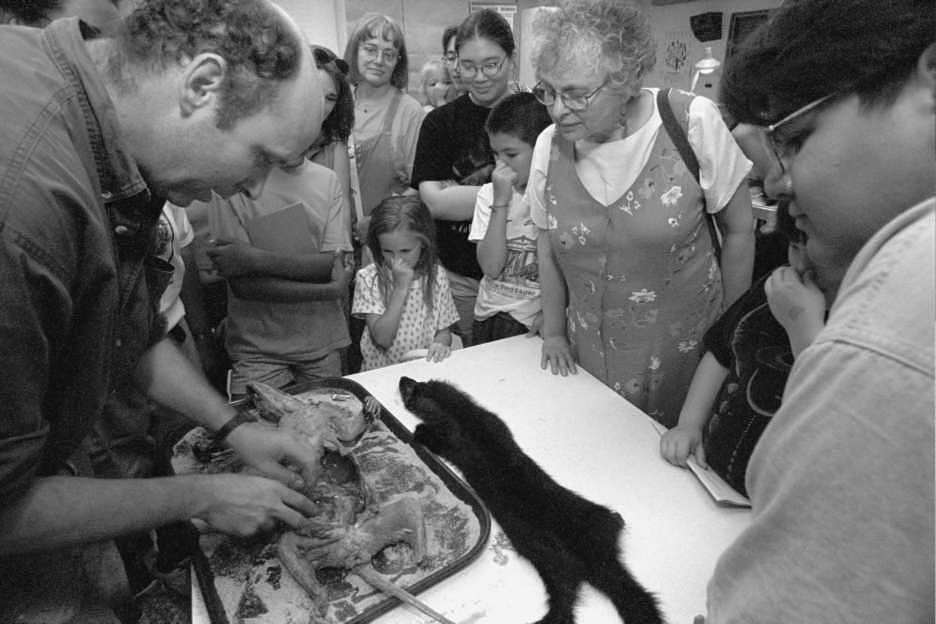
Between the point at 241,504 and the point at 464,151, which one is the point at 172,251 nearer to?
the point at 241,504

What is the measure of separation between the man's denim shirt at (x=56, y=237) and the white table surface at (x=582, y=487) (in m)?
0.49

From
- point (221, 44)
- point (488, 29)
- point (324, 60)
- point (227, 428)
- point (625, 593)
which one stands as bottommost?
point (625, 593)

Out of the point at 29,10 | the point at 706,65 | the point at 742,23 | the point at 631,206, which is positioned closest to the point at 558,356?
the point at 631,206

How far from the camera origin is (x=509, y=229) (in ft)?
7.64

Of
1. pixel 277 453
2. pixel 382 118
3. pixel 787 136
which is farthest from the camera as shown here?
pixel 382 118

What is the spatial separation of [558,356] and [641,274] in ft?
1.28

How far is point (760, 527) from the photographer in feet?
1.72

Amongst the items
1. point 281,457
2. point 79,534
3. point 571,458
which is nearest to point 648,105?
point 571,458

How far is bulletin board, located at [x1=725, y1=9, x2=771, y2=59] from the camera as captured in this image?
3428 mm

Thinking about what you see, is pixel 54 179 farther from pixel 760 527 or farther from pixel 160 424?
pixel 160 424

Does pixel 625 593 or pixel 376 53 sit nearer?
pixel 625 593

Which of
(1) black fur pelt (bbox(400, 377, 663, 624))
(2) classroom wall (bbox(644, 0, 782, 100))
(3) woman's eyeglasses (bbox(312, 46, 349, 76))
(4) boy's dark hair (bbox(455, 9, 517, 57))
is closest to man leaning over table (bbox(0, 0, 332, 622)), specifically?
(1) black fur pelt (bbox(400, 377, 663, 624))

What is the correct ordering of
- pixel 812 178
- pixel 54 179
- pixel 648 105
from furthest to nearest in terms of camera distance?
1. pixel 648 105
2. pixel 54 179
3. pixel 812 178

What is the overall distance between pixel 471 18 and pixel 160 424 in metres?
2.10
